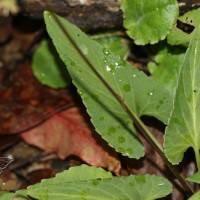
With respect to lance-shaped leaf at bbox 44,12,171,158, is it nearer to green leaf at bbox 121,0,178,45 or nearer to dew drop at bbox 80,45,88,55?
dew drop at bbox 80,45,88,55

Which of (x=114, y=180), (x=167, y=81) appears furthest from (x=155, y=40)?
(x=114, y=180)

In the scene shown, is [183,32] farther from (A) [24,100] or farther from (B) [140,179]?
(A) [24,100]

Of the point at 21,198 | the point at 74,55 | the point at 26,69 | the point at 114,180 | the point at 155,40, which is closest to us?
the point at 114,180

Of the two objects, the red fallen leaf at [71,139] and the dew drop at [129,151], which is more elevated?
the dew drop at [129,151]

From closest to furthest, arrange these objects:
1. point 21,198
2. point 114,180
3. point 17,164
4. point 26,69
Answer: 1. point 114,180
2. point 21,198
3. point 17,164
4. point 26,69

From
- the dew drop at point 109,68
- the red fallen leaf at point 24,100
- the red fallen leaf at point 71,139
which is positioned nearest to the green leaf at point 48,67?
the red fallen leaf at point 24,100

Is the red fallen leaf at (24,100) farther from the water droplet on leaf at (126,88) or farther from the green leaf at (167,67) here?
the water droplet on leaf at (126,88)

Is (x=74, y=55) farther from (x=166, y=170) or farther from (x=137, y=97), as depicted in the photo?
(x=166, y=170)

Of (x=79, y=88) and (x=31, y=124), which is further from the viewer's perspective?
(x=31, y=124)
